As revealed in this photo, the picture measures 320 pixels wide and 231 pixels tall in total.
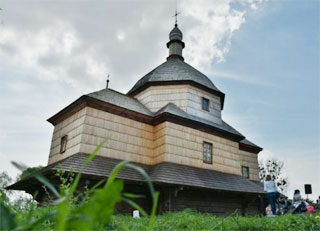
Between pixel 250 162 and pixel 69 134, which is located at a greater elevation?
pixel 250 162


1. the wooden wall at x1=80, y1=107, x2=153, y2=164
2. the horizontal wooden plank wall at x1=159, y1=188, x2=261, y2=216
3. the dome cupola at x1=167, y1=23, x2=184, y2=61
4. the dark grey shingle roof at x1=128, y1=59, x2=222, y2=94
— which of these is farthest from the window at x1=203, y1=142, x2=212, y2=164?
the dome cupola at x1=167, y1=23, x2=184, y2=61

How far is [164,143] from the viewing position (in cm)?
1298

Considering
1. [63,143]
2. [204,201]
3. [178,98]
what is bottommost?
[204,201]

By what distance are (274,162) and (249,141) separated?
1644 centimetres

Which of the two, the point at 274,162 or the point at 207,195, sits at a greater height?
the point at 274,162

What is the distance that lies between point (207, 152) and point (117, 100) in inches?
217

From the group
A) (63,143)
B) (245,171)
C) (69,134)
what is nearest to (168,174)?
(69,134)

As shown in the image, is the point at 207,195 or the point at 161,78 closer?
the point at 207,195

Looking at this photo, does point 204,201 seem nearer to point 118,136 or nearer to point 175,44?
point 118,136

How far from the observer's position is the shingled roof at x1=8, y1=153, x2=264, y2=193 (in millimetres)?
10520

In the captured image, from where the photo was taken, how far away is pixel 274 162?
34.3 metres

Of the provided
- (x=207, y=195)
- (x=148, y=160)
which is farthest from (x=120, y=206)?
(x=207, y=195)

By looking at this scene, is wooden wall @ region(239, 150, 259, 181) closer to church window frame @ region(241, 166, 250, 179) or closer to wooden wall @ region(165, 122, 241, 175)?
church window frame @ region(241, 166, 250, 179)

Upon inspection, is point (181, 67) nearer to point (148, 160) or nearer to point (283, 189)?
point (148, 160)
